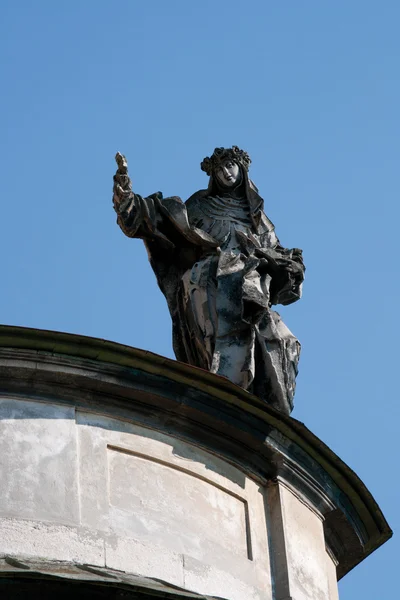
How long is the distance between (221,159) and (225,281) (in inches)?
76.9

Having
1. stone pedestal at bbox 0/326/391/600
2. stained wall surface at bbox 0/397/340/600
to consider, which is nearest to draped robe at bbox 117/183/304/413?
stone pedestal at bbox 0/326/391/600

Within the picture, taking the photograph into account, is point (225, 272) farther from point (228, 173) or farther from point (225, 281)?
point (228, 173)

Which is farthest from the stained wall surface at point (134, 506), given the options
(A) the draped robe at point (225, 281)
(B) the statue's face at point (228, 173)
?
(B) the statue's face at point (228, 173)

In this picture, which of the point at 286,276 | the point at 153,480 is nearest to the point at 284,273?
the point at 286,276

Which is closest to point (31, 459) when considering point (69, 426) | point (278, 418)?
point (69, 426)

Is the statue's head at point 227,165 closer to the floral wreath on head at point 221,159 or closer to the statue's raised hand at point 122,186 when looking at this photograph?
the floral wreath on head at point 221,159

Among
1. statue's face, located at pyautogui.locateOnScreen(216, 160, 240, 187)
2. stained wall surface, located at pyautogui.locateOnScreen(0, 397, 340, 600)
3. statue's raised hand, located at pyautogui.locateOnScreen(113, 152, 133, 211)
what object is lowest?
stained wall surface, located at pyautogui.locateOnScreen(0, 397, 340, 600)

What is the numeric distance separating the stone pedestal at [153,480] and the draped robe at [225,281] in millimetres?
1147

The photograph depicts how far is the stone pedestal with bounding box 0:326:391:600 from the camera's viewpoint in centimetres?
1978

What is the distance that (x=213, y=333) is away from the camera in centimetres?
2295

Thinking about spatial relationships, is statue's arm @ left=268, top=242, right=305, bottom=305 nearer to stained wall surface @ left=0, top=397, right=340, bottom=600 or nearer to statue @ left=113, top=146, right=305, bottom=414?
statue @ left=113, top=146, right=305, bottom=414

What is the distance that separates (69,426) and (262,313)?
3.14 metres

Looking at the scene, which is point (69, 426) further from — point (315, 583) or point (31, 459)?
point (315, 583)

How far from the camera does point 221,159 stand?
80.6ft
